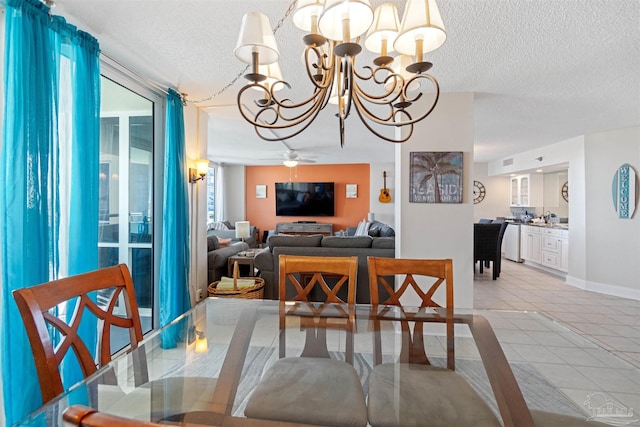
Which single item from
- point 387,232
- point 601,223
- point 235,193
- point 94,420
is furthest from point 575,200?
point 235,193

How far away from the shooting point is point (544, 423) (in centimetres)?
107

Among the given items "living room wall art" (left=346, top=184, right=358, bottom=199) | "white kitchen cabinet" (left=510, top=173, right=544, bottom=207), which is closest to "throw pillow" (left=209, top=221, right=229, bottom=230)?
"living room wall art" (left=346, top=184, right=358, bottom=199)

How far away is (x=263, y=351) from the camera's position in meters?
1.88

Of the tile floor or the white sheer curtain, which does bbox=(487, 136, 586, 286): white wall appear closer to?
the tile floor

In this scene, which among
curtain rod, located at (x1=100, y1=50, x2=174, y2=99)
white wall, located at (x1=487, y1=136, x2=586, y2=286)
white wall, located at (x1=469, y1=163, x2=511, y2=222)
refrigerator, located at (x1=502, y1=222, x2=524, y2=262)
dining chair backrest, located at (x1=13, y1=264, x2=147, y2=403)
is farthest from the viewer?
white wall, located at (x1=469, y1=163, x2=511, y2=222)

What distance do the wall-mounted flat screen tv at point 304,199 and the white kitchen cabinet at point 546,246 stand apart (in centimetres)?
449

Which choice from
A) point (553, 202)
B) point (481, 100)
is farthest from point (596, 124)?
point (553, 202)

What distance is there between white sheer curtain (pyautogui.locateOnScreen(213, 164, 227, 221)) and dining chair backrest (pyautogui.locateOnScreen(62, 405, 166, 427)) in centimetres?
768

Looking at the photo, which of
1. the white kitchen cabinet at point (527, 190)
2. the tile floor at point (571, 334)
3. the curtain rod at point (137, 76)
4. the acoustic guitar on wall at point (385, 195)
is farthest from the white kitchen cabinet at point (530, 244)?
the curtain rod at point (137, 76)

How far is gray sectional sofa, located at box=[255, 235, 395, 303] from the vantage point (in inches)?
136

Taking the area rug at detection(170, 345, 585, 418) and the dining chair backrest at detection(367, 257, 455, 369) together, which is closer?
the area rug at detection(170, 345, 585, 418)

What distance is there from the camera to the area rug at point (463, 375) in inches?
55.7

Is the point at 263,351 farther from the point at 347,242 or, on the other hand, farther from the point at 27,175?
the point at 347,242

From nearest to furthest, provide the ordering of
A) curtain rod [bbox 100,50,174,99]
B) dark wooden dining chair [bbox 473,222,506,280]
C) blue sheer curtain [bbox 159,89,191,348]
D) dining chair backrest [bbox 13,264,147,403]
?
1. dining chair backrest [bbox 13,264,147,403]
2. curtain rod [bbox 100,50,174,99]
3. blue sheer curtain [bbox 159,89,191,348]
4. dark wooden dining chair [bbox 473,222,506,280]
